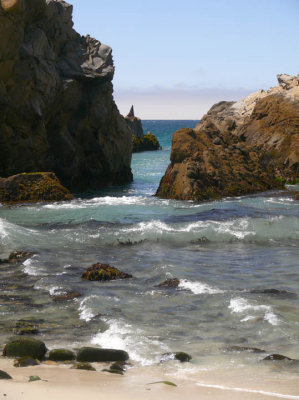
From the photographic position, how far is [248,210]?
25.4 meters

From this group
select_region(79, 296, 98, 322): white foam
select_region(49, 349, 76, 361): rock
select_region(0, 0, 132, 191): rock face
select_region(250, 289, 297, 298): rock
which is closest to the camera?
select_region(49, 349, 76, 361): rock

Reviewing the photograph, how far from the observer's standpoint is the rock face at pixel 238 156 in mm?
30281

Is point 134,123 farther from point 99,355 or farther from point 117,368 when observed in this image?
point 117,368

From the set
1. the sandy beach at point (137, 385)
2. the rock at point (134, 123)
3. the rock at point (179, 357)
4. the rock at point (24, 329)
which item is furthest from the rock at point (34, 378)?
the rock at point (134, 123)

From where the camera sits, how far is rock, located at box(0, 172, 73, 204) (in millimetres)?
27922

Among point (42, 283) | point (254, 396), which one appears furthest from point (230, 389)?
point (42, 283)

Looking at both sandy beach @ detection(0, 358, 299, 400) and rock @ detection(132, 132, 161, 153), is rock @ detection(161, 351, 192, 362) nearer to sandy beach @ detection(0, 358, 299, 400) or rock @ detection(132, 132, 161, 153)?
sandy beach @ detection(0, 358, 299, 400)

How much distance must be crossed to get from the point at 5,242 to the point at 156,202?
38.5 feet

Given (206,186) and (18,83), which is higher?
(18,83)

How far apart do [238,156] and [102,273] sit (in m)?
20.2

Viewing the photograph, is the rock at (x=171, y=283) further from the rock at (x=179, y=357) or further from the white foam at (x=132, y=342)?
the rock at (x=179, y=357)

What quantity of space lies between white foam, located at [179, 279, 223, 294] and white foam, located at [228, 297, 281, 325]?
903 millimetres

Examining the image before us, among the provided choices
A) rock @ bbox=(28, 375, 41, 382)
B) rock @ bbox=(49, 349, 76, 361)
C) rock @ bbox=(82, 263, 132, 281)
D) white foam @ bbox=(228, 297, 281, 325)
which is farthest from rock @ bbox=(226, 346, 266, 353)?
rock @ bbox=(82, 263, 132, 281)

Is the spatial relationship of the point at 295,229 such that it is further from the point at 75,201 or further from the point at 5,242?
the point at 75,201
